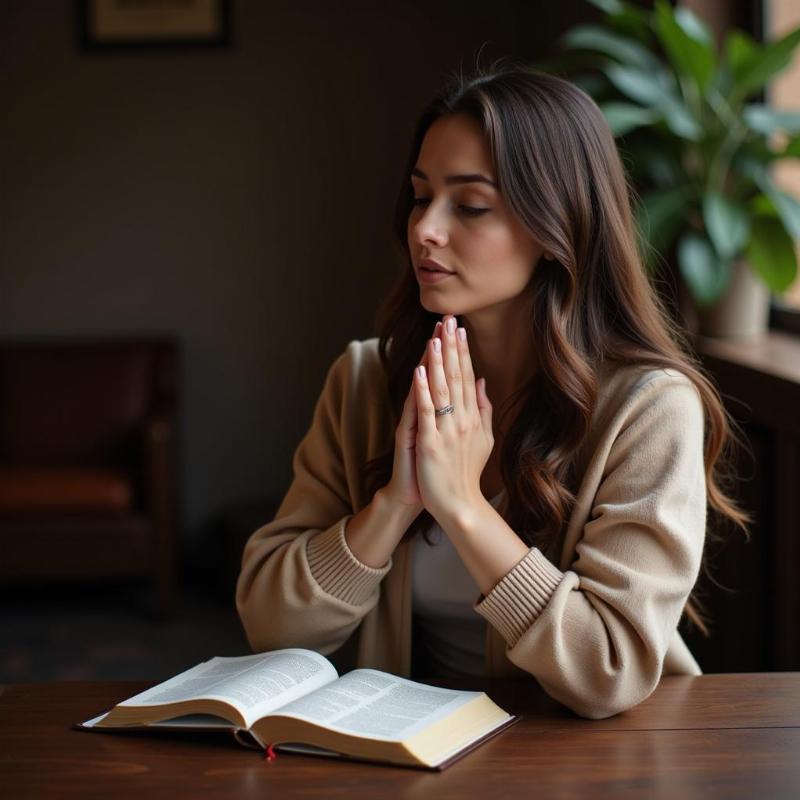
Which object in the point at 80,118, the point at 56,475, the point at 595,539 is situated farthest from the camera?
the point at 80,118

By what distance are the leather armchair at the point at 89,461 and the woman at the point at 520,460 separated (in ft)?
9.12

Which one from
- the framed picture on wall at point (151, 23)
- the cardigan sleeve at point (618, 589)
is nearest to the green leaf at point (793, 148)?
the cardigan sleeve at point (618, 589)

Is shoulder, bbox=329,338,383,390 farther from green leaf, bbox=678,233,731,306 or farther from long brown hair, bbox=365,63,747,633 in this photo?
green leaf, bbox=678,233,731,306

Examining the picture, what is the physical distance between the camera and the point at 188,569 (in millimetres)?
5211

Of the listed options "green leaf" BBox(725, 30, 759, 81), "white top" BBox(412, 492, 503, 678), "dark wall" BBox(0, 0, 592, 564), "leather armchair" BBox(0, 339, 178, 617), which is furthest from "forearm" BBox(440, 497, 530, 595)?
"dark wall" BBox(0, 0, 592, 564)

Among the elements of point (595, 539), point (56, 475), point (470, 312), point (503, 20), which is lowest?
point (56, 475)

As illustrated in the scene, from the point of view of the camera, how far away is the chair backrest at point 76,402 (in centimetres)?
492

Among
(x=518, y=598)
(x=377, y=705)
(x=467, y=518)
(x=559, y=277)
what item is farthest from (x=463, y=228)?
(x=377, y=705)

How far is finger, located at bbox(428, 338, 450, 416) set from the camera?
1.56 m

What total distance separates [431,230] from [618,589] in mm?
499

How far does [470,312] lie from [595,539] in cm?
39

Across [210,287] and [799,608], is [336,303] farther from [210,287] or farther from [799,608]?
[799,608]

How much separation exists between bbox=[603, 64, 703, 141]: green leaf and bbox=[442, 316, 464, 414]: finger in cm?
142

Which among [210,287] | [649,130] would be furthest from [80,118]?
[649,130]
